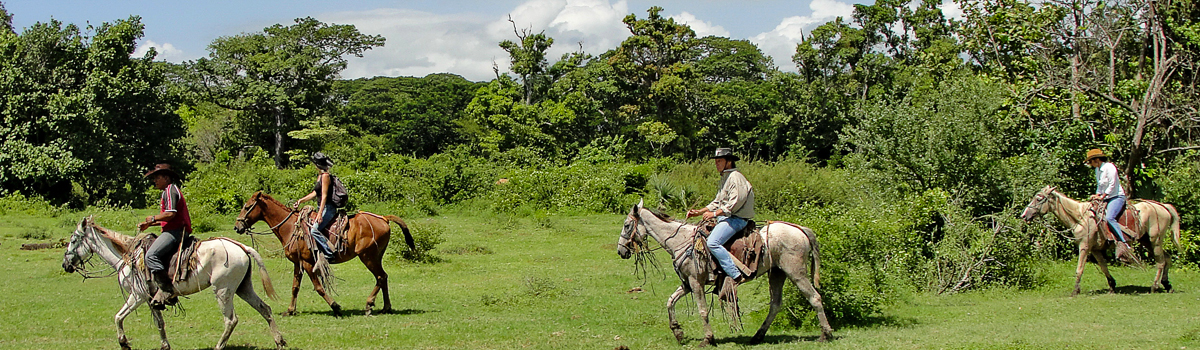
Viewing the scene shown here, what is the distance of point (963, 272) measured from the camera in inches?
554

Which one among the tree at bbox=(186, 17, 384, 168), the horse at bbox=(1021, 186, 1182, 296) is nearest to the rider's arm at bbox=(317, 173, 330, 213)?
the horse at bbox=(1021, 186, 1182, 296)

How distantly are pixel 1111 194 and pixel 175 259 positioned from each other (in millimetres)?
13391

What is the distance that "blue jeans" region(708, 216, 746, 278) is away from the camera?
9.20 m

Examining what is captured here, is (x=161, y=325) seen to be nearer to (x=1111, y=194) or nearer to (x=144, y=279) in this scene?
(x=144, y=279)

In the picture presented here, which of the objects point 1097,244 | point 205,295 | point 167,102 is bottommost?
point 205,295

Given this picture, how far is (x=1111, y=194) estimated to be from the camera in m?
13.6

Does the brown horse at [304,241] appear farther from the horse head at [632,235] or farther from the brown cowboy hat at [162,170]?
the horse head at [632,235]

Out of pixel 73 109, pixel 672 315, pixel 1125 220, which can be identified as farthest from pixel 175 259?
pixel 73 109

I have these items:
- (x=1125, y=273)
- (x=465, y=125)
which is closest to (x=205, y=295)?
(x=1125, y=273)

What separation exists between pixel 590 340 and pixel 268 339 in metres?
3.74

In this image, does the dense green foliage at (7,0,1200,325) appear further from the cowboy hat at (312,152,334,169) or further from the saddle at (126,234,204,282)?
the saddle at (126,234,204,282)

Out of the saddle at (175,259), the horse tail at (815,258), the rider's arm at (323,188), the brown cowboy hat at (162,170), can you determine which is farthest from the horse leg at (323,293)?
the horse tail at (815,258)

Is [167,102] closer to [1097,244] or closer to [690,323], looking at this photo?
[690,323]

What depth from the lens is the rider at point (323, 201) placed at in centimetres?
1161
